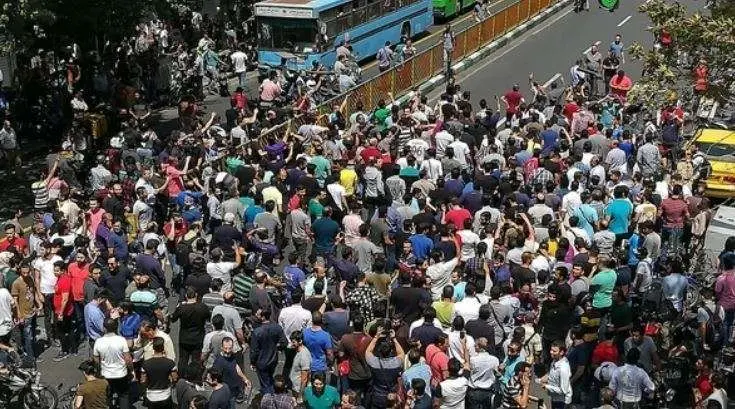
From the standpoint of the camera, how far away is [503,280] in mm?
13352

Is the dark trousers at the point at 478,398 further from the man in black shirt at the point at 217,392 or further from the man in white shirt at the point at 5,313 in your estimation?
the man in white shirt at the point at 5,313

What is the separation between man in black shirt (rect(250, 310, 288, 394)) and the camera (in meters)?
11.8

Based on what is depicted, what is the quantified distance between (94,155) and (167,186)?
6.31m

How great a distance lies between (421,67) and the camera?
2936cm

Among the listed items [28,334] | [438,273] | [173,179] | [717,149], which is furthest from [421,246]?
[717,149]

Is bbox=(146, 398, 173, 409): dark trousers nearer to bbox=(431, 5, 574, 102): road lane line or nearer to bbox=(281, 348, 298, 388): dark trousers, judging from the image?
bbox=(281, 348, 298, 388): dark trousers

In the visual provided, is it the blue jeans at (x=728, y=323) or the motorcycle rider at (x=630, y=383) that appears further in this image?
the blue jeans at (x=728, y=323)

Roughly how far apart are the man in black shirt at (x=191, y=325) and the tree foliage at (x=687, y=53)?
21.3 ft

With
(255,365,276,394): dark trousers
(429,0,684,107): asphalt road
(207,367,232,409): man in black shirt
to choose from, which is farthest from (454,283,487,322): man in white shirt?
(429,0,684,107): asphalt road

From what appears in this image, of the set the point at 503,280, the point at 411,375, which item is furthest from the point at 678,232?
the point at 411,375

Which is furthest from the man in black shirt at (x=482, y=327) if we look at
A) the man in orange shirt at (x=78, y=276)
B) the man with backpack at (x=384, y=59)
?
the man with backpack at (x=384, y=59)

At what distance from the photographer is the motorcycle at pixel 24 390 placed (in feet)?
40.3

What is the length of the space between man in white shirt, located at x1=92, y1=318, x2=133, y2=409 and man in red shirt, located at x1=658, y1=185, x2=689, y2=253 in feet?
28.8

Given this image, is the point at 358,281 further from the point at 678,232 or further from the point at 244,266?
the point at 678,232
